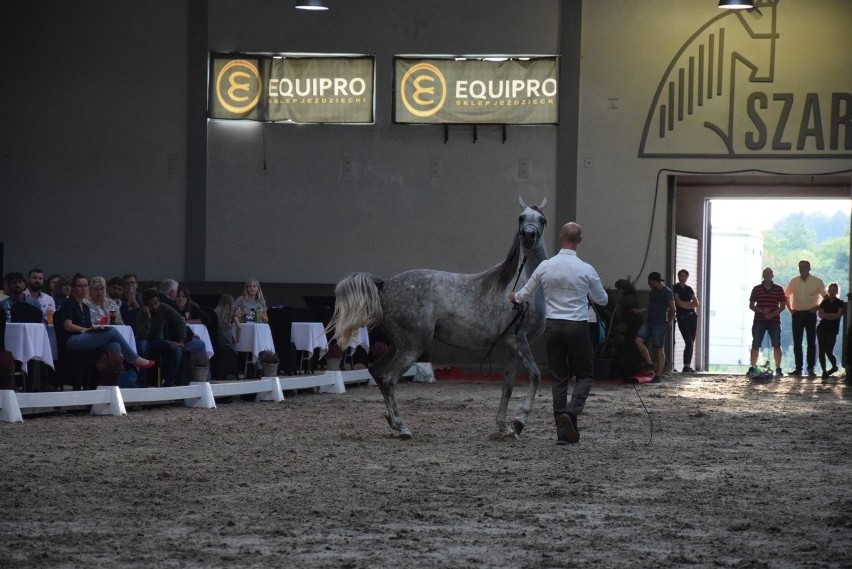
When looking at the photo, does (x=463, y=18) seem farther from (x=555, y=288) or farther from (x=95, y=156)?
(x=555, y=288)

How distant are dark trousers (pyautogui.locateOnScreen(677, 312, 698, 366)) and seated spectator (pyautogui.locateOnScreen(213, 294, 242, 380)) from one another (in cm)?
812

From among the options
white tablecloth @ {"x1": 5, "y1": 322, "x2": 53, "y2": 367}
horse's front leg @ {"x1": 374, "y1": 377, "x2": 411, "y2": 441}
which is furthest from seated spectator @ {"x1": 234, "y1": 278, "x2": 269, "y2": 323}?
horse's front leg @ {"x1": 374, "y1": 377, "x2": 411, "y2": 441}

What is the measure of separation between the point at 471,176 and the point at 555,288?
10169 mm

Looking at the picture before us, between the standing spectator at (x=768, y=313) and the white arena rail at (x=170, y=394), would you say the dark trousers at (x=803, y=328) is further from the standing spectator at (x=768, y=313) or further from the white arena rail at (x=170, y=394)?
the white arena rail at (x=170, y=394)

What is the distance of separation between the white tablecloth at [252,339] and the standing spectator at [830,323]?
946 centimetres

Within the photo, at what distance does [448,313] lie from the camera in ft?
31.8

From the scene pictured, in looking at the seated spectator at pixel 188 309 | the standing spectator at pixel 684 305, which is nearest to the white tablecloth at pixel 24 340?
the seated spectator at pixel 188 309

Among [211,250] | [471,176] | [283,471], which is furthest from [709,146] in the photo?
[283,471]

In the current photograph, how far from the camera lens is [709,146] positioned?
18.8 metres

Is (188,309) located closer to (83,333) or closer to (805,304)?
(83,333)

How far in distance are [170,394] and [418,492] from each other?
5767 mm

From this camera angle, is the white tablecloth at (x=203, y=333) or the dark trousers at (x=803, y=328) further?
the dark trousers at (x=803, y=328)

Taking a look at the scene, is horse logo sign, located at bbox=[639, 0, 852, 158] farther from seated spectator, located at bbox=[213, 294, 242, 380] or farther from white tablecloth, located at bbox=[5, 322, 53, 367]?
white tablecloth, located at bbox=[5, 322, 53, 367]

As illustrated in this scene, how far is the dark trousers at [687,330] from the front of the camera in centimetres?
1941
